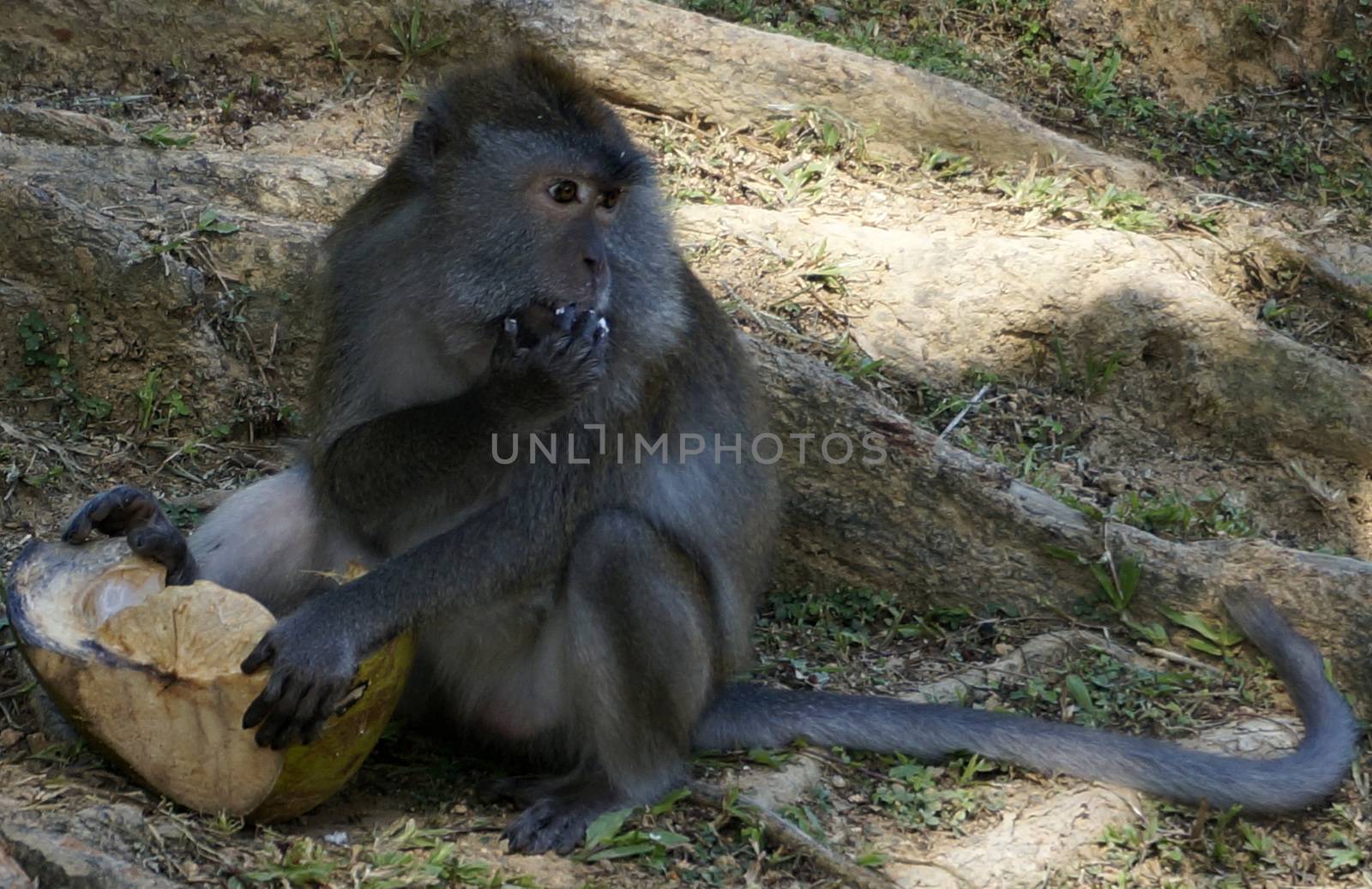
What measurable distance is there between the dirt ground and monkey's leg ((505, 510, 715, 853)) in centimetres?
13

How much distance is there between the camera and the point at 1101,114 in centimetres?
741

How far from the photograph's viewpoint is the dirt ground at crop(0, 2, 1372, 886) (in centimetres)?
361

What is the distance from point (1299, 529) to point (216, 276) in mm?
4029

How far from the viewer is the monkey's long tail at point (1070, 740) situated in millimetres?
3941

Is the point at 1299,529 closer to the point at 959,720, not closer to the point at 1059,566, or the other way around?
the point at 1059,566

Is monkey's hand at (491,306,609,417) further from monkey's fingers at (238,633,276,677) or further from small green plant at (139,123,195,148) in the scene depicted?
small green plant at (139,123,195,148)

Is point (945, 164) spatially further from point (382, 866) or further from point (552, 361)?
point (382, 866)

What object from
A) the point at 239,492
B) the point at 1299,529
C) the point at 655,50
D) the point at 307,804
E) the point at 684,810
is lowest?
the point at 1299,529

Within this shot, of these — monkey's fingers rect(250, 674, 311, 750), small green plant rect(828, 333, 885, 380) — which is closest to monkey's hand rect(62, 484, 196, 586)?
monkey's fingers rect(250, 674, 311, 750)

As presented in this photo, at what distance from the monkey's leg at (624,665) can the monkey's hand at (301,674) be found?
0.61m

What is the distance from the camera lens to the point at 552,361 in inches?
142

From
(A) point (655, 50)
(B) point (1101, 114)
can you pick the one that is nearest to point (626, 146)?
(A) point (655, 50)

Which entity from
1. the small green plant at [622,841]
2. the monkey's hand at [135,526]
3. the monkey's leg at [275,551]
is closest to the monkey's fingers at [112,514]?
the monkey's hand at [135,526]

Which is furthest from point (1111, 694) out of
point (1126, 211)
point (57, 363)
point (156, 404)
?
point (57, 363)
